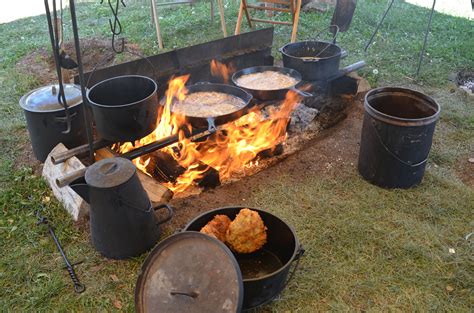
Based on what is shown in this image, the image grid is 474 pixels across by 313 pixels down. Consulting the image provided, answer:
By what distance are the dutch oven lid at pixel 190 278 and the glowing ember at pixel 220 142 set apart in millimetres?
1679

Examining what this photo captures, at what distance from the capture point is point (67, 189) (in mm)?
3699

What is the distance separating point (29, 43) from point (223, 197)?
649cm

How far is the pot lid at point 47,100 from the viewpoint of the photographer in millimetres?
4078

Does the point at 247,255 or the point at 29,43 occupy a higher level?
the point at 29,43

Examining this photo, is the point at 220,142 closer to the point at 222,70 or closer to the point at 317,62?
the point at 222,70

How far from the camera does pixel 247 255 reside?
3.17m

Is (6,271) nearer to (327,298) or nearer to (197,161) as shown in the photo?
(197,161)

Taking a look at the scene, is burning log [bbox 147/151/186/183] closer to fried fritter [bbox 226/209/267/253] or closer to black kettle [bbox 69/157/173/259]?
black kettle [bbox 69/157/173/259]

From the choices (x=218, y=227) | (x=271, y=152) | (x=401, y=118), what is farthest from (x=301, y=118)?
(x=218, y=227)

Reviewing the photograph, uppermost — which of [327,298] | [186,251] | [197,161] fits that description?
[186,251]

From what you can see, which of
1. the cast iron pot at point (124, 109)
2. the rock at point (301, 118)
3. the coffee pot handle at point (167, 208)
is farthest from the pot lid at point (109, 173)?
the rock at point (301, 118)

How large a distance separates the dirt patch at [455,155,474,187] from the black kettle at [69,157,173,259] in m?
3.26

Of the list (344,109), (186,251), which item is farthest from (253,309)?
(344,109)

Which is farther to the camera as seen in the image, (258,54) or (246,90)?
(258,54)
